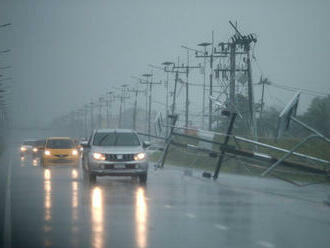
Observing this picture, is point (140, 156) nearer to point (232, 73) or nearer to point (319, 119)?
point (232, 73)

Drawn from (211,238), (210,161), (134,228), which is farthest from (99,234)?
(210,161)

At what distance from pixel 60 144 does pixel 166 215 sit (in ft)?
83.3

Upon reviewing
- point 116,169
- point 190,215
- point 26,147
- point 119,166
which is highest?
point 190,215

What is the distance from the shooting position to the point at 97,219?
1433 centimetres

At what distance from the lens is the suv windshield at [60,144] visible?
129ft

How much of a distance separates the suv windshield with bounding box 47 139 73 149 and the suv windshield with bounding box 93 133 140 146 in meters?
12.2

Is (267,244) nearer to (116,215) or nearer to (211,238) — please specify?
(211,238)

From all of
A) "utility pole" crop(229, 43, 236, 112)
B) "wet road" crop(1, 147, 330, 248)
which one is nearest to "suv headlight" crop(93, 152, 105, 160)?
"wet road" crop(1, 147, 330, 248)

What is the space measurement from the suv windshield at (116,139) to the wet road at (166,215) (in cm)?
221

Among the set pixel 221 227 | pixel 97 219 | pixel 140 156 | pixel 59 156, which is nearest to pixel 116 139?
pixel 140 156

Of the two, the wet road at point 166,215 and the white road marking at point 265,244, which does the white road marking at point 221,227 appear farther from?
the white road marking at point 265,244

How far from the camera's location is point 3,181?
2708 cm

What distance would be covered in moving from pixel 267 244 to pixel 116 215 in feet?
15.1

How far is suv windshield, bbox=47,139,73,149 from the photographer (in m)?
39.2
